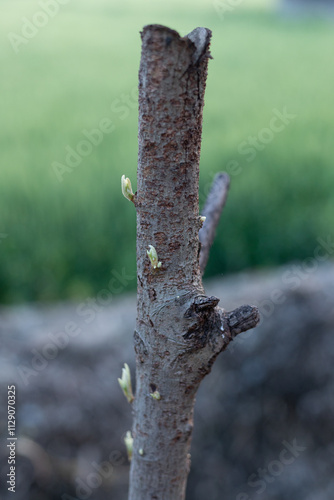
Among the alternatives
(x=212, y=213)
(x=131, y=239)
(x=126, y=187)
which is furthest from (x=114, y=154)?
(x=126, y=187)

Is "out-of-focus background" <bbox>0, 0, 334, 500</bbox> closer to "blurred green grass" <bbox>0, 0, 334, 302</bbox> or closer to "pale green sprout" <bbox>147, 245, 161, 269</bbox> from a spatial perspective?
"blurred green grass" <bbox>0, 0, 334, 302</bbox>

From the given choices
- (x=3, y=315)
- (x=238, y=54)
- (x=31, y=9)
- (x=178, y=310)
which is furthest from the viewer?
(x=238, y=54)

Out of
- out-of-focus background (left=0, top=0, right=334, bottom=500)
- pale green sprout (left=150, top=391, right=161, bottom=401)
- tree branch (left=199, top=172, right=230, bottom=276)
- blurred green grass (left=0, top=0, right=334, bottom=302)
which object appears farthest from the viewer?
blurred green grass (left=0, top=0, right=334, bottom=302)

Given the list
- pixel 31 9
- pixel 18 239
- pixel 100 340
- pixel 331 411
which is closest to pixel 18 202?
pixel 18 239

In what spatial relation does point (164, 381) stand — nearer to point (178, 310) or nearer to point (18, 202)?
point (178, 310)

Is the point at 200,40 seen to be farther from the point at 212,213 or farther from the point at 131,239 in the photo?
the point at 131,239

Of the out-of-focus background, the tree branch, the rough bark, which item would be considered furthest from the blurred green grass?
the rough bark
